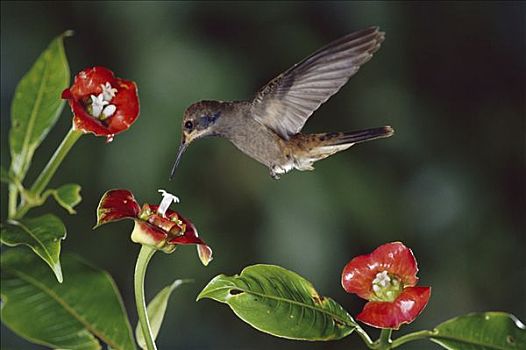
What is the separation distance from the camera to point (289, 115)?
82 cm

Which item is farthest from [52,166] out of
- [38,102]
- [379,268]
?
[379,268]

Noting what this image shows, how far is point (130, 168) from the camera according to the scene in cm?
189

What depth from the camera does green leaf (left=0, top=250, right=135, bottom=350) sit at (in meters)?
0.89

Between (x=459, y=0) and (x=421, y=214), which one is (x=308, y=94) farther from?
Result: (x=459, y=0)

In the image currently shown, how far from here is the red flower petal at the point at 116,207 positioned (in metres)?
0.66

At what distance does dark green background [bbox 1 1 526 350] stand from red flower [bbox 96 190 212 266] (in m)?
1.15

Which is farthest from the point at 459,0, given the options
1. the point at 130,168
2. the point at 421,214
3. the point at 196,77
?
the point at 130,168

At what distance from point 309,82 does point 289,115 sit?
0.13ft

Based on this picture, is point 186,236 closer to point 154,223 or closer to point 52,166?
point 154,223

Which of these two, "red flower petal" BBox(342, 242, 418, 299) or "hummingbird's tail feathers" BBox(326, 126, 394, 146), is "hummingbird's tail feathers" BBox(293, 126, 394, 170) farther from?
"red flower petal" BBox(342, 242, 418, 299)

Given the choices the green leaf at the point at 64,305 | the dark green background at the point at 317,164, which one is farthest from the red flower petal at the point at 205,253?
the dark green background at the point at 317,164

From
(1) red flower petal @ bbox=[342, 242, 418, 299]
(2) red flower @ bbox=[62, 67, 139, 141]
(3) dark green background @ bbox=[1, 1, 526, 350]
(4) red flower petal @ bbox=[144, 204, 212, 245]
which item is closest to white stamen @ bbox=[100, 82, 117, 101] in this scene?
(2) red flower @ bbox=[62, 67, 139, 141]

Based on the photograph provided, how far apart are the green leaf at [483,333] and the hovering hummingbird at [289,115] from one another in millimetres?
155

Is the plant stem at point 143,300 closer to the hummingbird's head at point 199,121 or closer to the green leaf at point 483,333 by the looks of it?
the hummingbird's head at point 199,121
